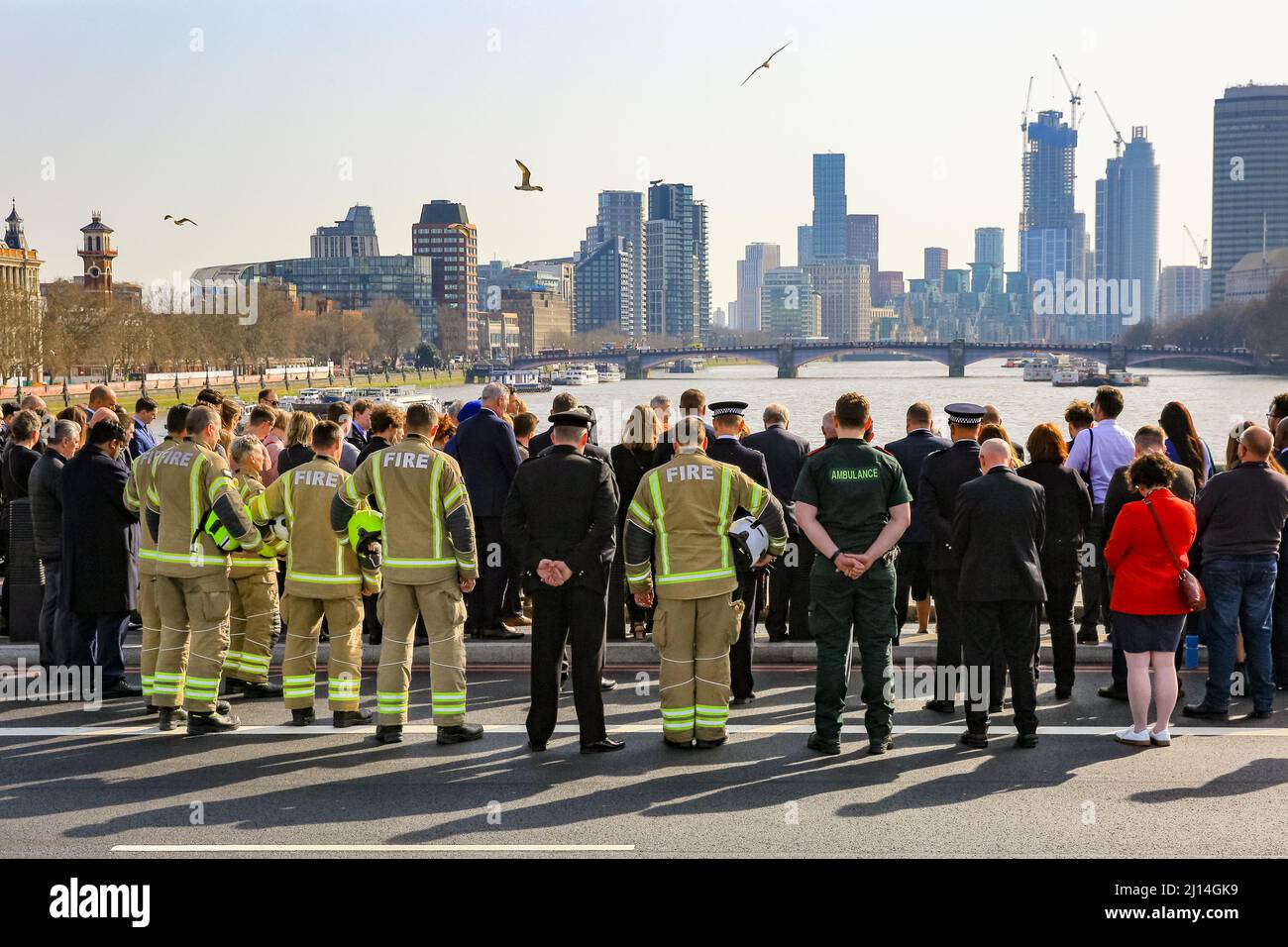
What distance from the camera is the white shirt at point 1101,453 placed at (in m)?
11.8

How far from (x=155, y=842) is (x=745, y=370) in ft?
584

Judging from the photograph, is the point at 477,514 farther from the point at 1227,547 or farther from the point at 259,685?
the point at 1227,547

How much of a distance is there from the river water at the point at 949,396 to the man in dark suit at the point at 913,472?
126ft

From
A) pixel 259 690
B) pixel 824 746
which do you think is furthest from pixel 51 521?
pixel 824 746

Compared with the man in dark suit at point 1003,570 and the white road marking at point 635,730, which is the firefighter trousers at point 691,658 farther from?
the man in dark suit at point 1003,570

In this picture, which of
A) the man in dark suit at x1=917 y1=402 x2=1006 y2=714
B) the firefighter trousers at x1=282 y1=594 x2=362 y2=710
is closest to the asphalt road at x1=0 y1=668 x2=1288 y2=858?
the firefighter trousers at x1=282 y1=594 x2=362 y2=710

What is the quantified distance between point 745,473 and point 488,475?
9.59ft

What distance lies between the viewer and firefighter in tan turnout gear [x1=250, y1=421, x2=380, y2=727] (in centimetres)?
980

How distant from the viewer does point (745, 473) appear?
10289 millimetres

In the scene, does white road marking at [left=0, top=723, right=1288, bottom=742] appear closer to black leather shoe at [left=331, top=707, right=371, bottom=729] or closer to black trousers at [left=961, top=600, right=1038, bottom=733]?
black leather shoe at [left=331, top=707, right=371, bottom=729]

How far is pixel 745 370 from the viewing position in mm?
184000

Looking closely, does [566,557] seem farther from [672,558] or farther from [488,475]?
[488,475]

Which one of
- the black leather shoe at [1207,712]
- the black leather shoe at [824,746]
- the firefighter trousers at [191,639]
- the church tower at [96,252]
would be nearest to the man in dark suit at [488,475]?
the firefighter trousers at [191,639]

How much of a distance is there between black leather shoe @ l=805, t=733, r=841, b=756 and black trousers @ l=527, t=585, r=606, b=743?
1.30 metres
